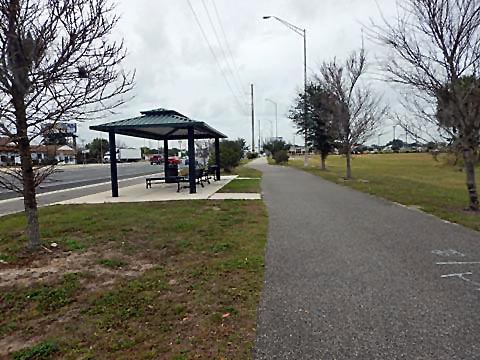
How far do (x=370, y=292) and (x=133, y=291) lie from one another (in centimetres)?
260

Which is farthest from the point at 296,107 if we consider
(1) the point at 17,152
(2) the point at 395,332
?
(2) the point at 395,332

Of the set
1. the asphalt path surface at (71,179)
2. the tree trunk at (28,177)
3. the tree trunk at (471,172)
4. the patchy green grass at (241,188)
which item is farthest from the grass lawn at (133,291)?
the patchy green grass at (241,188)

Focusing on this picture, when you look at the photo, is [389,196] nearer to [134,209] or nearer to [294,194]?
[294,194]

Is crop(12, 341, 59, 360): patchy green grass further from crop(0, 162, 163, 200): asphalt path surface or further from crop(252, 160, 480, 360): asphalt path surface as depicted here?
crop(0, 162, 163, 200): asphalt path surface

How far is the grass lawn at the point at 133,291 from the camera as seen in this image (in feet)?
10.9

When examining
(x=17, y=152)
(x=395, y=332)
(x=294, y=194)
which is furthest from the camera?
(x=294, y=194)

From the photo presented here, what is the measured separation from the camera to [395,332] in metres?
3.42

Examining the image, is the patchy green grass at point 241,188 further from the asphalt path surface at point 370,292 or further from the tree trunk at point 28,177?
the tree trunk at point 28,177

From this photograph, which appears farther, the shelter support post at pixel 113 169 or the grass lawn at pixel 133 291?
the shelter support post at pixel 113 169

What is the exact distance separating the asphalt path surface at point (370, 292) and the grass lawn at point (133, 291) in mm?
325

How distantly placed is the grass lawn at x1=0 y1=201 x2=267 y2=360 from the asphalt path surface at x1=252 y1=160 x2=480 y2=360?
32 centimetres

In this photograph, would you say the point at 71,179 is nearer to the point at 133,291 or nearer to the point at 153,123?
the point at 153,123

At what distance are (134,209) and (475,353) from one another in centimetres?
916

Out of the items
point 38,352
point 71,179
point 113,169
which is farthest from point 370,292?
point 71,179
